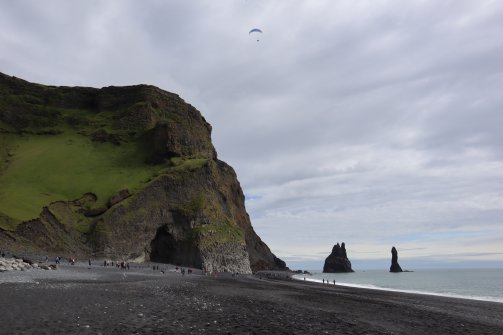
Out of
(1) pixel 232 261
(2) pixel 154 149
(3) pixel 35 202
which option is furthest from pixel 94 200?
(1) pixel 232 261

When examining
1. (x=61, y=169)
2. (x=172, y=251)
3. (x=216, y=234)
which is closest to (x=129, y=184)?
(x=172, y=251)

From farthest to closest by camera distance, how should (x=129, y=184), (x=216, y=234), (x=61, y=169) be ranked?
(x=61, y=169) → (x=129, y=184) → (x=216, y=234)

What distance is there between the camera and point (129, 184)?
345ft

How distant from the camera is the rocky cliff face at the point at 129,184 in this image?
8738cm

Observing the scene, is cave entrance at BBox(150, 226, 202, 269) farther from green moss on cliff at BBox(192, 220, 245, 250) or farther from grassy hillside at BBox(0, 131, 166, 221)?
grassy hillside at BBox(0, 131, 166, 221)

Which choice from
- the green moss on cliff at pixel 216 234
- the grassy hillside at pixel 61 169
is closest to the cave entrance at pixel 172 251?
the green moss on cliff at pixel 216 234

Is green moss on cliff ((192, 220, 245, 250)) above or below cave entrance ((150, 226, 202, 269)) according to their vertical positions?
above

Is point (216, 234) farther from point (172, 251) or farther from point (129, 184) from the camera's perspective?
point (129, 184)

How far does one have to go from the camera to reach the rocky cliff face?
287ft

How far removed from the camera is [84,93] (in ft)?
507

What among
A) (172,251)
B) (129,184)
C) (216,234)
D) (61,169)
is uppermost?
(61,169)

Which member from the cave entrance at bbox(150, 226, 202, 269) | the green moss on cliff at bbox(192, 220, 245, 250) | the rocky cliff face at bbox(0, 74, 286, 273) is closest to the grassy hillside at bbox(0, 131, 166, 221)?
the rocky cliff face at bbox(0, 74, 286, 273)

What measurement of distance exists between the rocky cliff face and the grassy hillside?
49 cm

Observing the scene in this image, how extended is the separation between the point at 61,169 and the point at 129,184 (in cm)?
2157
